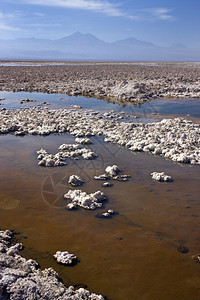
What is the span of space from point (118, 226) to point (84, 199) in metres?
1.13

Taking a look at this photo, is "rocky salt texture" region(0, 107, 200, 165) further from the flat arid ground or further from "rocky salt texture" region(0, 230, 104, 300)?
"rocky salt texture" region(0, 230, 104, 300)

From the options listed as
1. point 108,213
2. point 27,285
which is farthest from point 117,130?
point 27,285

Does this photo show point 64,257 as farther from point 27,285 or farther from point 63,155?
point 63,155

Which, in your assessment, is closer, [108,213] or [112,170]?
[108,213]

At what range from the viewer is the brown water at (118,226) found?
4.42 m

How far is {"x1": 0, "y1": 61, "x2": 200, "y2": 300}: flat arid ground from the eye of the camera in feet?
14.0

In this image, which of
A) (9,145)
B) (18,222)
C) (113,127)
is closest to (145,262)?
(18,222)

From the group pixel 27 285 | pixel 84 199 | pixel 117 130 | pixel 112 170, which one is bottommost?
pixel 84 199

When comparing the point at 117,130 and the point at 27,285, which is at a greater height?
the point at 117,130

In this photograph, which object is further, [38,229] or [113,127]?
[113,127]

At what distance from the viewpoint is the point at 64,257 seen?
187 inches

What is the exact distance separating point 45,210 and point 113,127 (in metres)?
7.75

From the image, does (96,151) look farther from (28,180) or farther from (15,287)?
(15,287)

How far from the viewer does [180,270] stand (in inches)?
182
